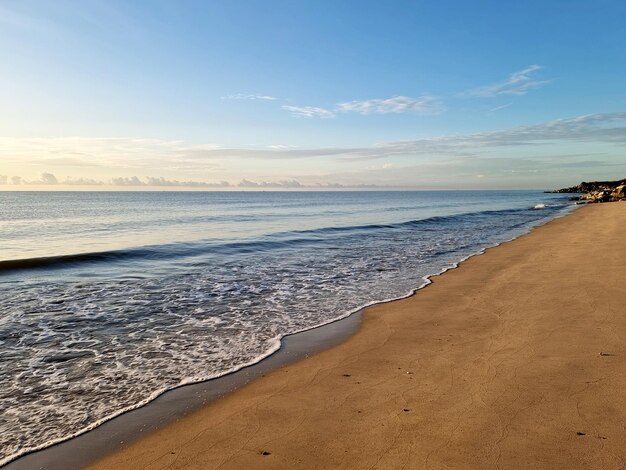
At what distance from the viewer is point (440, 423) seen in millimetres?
4402

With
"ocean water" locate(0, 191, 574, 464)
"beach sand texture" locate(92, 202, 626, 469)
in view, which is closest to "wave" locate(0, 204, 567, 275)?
"ocean water" locate(0, 191, 574, 464)

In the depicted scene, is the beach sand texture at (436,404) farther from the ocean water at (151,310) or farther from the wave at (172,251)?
the wave at (172,251)

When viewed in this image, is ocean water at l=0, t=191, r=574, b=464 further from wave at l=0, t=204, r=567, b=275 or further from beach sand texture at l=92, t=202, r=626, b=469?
beach sand texture at l=92, t=202, r=626, b=469

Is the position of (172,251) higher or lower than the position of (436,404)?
lower

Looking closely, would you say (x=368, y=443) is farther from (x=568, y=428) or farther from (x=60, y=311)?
(x=60, y=311)

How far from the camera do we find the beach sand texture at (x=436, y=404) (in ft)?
12.9

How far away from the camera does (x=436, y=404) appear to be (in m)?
4.83

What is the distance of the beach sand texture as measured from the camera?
3920mm

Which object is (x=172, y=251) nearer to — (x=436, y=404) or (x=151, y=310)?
(x=151, y=310)

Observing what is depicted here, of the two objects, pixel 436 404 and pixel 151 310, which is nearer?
pixel 436 404

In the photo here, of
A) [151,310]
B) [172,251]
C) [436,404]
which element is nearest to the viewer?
[436,404]

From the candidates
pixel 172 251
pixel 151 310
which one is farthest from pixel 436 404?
pixel 172 251

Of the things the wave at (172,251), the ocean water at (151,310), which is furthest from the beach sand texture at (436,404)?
the wave at (172,251)

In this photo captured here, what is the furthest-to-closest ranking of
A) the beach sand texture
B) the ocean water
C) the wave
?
the wave, the ocean water, the beach sand texture
